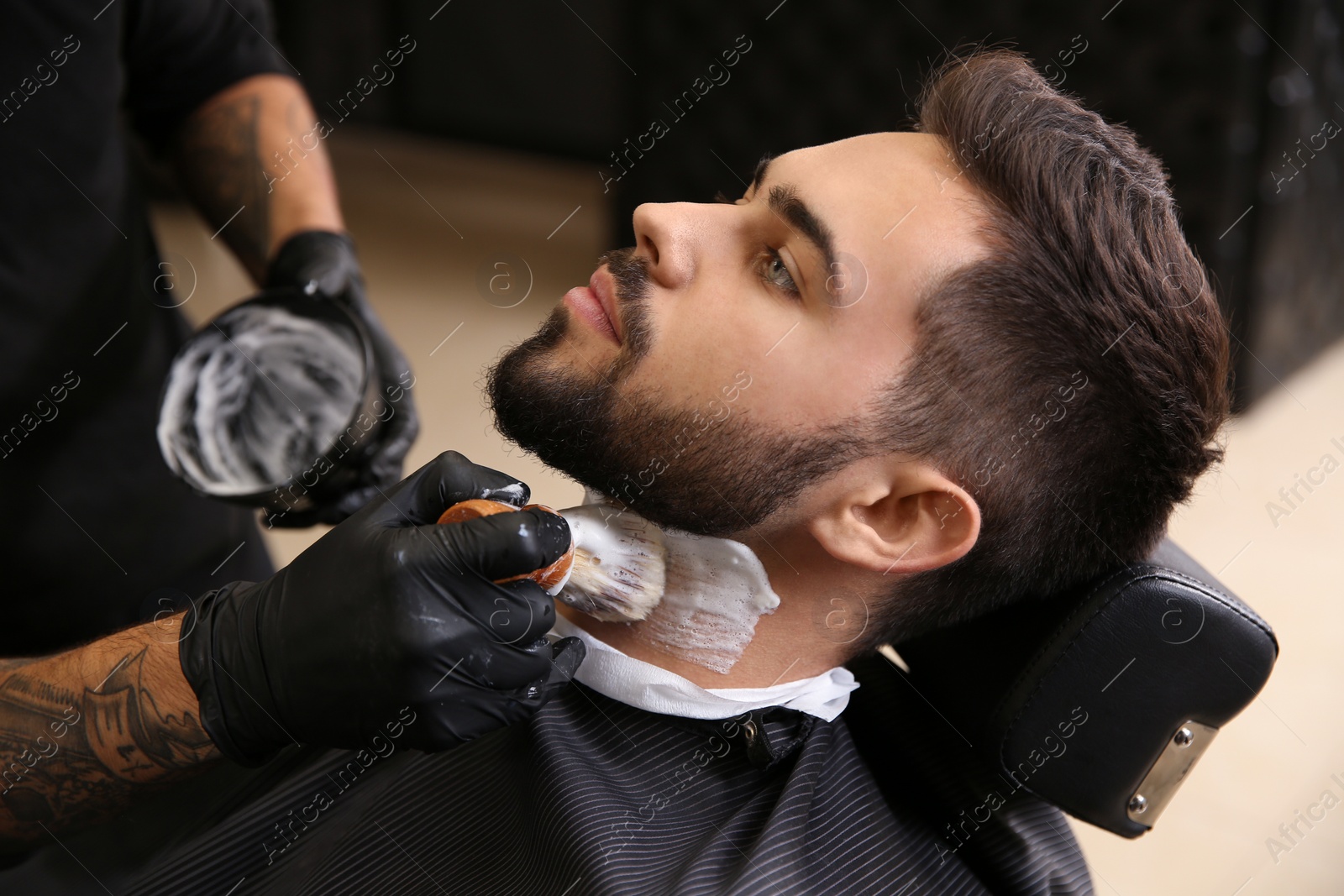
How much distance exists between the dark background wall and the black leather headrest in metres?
2.69

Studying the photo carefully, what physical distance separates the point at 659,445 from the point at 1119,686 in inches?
29.1

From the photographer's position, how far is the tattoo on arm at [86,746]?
1359 millimetres

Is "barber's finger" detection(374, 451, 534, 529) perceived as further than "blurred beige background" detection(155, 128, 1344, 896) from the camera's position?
No

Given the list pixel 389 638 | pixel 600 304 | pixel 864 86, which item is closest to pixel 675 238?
pixel 600 304

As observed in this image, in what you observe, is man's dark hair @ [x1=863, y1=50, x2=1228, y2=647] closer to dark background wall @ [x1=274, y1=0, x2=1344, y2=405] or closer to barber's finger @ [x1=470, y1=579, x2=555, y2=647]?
barber's finger @ [x1=470, y1=579, x2=555, y2=647]

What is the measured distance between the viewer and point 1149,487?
1438 mm

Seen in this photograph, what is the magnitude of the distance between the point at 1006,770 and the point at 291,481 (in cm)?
122

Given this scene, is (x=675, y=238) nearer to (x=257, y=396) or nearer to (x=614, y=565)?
(x=614, y=565)

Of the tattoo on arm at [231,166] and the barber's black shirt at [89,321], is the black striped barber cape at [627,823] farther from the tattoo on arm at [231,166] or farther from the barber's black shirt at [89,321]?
the tattoo on arm at [231,166]

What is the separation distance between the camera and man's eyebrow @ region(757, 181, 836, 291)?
4.54 feet

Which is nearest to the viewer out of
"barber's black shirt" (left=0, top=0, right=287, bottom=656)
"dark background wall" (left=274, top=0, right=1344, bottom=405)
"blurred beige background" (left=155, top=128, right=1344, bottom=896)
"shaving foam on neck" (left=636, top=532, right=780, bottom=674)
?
"shaving foam on neck" (left=636, top=532, right=780, bottom=674)

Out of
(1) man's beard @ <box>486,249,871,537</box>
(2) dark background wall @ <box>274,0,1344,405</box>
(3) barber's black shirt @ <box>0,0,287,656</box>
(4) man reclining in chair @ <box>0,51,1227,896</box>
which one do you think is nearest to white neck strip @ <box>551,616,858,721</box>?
(4) man reclining in chair @ <box>0,51,1227,896</box>

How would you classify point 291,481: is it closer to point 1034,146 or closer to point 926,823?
point 926,823

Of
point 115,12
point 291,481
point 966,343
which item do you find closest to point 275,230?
point 115,12
